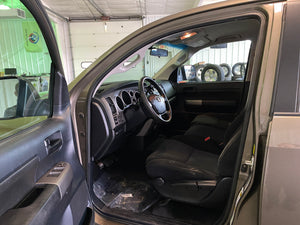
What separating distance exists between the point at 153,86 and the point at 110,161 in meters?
0.77

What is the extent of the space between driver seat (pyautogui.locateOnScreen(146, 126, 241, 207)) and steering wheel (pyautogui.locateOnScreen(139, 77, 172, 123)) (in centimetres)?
30

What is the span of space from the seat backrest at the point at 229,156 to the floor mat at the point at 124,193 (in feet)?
2.17

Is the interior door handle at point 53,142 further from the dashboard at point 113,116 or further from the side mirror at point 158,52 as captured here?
the side mirror at point 158,52

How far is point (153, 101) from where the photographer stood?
5.79 feet

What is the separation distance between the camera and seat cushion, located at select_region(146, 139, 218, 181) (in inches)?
51.1

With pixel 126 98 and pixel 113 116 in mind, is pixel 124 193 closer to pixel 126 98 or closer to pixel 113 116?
pixel 113 116

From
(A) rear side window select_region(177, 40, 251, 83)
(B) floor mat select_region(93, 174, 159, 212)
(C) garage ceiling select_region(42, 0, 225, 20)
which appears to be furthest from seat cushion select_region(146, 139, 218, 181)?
(C) garage ceiling select_region(42, 0, 225, 20)

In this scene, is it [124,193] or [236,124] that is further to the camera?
[124,193]

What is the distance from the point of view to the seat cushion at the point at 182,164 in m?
1.30

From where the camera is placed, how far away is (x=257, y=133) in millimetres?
804

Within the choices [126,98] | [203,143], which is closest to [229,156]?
[203,143]

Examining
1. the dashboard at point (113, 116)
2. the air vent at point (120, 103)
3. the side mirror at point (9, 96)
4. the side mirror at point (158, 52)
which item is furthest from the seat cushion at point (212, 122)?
the side mirror at point (9, 96)

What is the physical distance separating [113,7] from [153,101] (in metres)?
5.52

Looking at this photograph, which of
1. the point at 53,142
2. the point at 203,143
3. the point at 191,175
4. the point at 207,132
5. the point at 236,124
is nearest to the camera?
the point at 53,142
